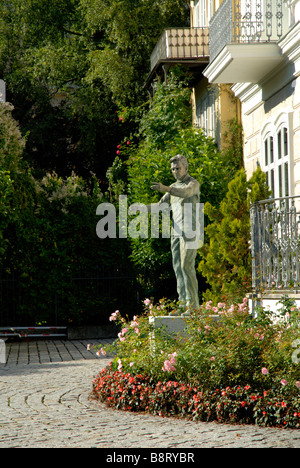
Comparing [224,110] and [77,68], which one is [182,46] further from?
[77,68]

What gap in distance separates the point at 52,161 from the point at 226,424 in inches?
855

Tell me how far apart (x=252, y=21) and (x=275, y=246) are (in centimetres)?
541

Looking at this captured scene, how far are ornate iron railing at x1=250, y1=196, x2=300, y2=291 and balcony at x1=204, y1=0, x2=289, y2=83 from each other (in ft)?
10.8

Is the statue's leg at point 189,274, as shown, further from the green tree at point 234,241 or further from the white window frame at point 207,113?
the white window frame at point 207,113

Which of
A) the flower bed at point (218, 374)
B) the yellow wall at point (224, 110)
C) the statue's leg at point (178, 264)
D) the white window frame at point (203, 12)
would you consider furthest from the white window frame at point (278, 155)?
the white window frame at point (203, 12)

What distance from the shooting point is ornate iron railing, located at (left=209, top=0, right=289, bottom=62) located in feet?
44.4

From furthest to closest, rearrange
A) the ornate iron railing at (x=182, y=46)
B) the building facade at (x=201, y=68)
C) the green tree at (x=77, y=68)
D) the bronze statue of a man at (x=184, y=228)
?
the green tree at (x=77, y=68) → the ornate iron railing at (x=182, y=46) → the building facade at (x=201, y=68) → the bronze statue of a man at (x=184, y=228)

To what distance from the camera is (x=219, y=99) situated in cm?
1812

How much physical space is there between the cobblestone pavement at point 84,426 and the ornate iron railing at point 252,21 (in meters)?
7.36

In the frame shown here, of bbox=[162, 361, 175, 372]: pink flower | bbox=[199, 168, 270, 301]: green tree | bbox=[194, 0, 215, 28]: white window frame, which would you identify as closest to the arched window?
bbox=[199, 168, 270, 301]: green tree

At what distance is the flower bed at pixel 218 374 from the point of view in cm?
697

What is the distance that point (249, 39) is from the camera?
14078mm

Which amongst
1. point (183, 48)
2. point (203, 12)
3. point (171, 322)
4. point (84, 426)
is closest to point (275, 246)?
point (171, 322)

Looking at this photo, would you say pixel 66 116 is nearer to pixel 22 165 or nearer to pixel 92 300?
pixel 22 165
